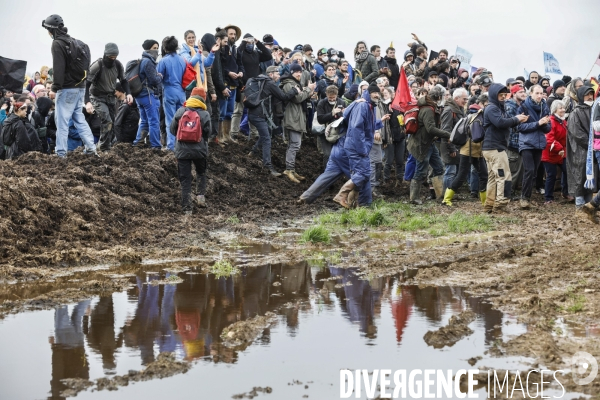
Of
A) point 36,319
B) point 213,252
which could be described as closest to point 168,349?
point 36,319

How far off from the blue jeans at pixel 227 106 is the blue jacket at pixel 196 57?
1.12 meters

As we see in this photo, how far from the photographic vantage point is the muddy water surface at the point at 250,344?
602cm

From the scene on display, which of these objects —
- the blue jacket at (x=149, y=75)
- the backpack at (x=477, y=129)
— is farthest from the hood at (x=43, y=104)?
the backpack at (x=477, y=129)

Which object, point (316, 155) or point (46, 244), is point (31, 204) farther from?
point (316, 155)

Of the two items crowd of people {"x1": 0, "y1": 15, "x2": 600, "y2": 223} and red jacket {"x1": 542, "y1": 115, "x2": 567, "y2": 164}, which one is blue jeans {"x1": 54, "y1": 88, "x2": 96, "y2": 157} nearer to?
crowd of people {"x1": 0, "y1": 15, "x2": 600, "y2": 223}

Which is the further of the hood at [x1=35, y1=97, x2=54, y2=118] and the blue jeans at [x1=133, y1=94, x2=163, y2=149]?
the hood at [x1=35, y1=97, x2=54, y2=118]

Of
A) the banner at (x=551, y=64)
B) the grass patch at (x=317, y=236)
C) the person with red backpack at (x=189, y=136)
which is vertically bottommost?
the grass patch at (x=317, y=236)

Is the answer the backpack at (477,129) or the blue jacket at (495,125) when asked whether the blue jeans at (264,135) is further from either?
the blue jacket at (495,125)

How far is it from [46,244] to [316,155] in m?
11.4

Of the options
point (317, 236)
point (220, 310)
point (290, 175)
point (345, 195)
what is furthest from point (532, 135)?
point (220, 310)

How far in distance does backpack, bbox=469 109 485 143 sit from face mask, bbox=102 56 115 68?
7419 millimetres

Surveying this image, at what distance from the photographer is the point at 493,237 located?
40.8ft

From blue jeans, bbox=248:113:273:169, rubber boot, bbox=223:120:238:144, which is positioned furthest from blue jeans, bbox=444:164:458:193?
rubber boot, bbox=223:120:238:144

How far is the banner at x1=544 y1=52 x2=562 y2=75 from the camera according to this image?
1030 inches
